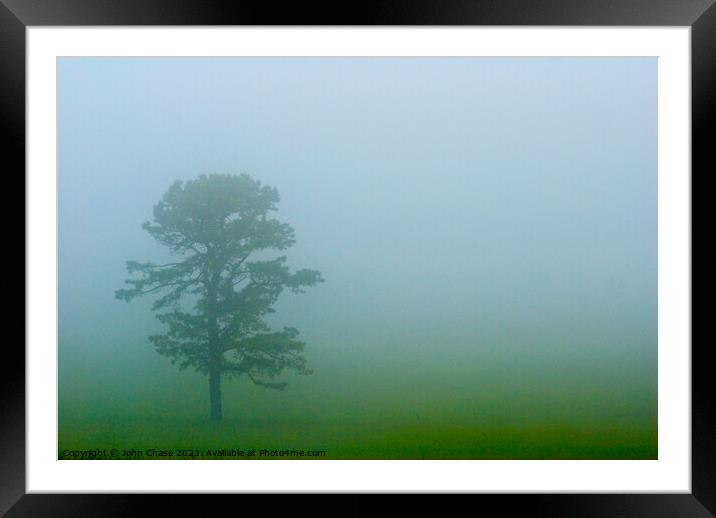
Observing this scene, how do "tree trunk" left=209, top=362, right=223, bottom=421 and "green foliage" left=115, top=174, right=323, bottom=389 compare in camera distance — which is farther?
"tree trunk" left=209, top=362, right=223, bottom=421

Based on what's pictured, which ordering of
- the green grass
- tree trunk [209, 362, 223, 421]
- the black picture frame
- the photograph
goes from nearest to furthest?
the black picture frame < the photograph < the green grass < tree trunk [209, 362, 223, 421]

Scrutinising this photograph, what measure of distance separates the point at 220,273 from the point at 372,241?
52.5 inches

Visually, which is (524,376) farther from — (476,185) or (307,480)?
(307,480)

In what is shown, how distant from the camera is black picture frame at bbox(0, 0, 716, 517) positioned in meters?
2.16

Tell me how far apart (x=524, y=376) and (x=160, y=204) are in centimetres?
350

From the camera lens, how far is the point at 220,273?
5863mm

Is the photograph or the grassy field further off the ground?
the photograph

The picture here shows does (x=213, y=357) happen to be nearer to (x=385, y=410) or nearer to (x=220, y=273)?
(x=220, y=273)

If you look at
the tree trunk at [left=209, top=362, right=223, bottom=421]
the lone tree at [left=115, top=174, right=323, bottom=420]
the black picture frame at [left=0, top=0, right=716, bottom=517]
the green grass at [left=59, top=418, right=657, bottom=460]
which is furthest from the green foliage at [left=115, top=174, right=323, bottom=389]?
the black picture frame at [left=0, top=0, right=716, bottom=517]

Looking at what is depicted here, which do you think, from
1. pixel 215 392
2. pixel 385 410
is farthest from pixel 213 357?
pixel 385 410

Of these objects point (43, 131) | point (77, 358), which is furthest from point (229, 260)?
point (43, 131)

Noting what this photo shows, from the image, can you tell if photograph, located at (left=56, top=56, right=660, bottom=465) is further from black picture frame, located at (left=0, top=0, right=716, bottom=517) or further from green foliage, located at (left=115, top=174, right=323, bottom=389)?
black picture frame, located at (left=0, top=0, right=716, bottom=517)

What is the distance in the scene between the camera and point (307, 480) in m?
2.40

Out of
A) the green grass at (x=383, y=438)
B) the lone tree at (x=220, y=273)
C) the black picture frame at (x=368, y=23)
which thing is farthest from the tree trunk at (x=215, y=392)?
the black picture frame at (x=368, y=23)
